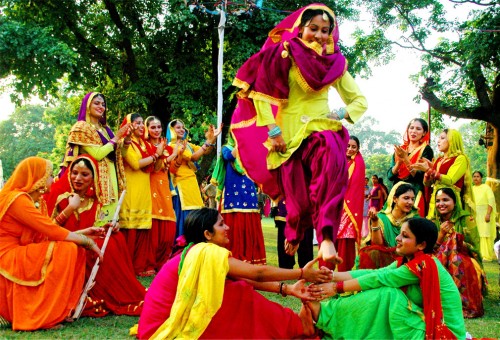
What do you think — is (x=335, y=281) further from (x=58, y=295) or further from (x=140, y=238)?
(x=140, y=238)

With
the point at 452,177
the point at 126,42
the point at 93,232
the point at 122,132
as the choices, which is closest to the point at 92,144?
the point at 122,132

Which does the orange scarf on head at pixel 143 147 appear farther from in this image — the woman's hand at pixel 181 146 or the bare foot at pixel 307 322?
the bare foot at pixel 307 322

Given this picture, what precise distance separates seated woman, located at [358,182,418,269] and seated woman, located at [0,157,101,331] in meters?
2.60

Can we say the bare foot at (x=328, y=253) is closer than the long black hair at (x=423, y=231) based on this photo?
Result: Yes

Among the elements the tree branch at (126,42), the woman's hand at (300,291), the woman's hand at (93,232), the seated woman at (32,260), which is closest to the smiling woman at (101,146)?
the woman's hand at (93,232)

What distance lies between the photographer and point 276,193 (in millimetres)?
4629

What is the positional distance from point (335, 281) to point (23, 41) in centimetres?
993

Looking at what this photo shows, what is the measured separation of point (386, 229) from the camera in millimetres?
5328

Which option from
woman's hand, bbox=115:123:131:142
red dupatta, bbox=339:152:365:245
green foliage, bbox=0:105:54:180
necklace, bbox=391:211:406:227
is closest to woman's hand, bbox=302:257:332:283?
necklace, bbox=391:211:406:227

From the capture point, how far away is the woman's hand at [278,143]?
425cm

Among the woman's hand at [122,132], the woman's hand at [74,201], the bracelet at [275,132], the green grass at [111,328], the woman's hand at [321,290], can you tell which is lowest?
the green grass at [111,328]

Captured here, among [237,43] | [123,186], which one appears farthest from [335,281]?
[237,43]

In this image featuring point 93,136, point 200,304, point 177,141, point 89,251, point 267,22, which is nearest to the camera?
point 200,304

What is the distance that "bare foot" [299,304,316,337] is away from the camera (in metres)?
3.77
